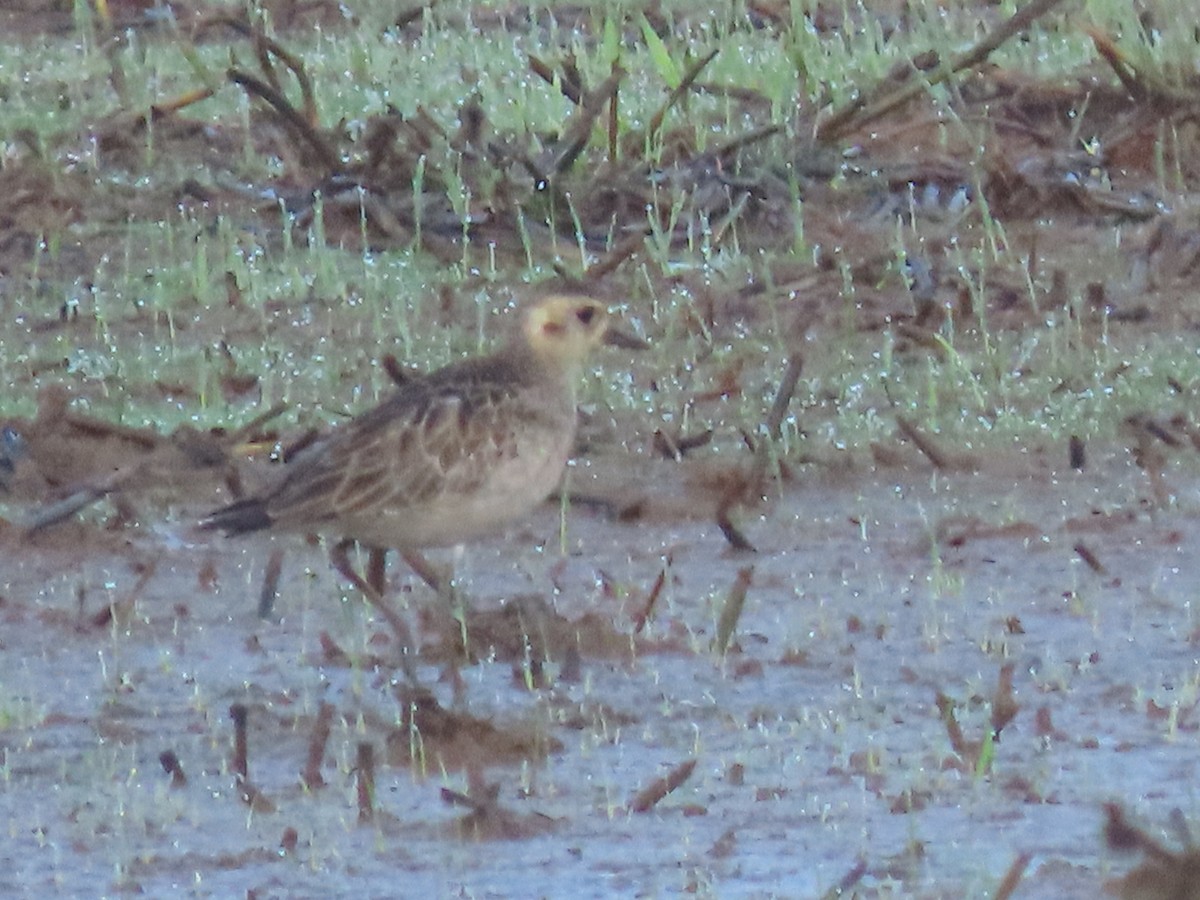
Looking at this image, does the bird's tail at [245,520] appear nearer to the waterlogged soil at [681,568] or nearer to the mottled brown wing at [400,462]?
the mottled brown wing at [400,462]

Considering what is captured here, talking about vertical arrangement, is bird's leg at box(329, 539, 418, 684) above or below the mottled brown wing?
below

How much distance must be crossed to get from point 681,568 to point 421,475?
0.80 meters

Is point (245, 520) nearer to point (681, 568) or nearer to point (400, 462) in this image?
point (400, 462)

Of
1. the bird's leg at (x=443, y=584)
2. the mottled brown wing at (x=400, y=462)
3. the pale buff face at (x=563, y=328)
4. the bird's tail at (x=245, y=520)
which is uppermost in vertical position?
the pale buff face at (x=563, y=328)

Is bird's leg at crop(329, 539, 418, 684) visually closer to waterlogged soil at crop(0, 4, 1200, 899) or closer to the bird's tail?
waterlogged soil at crop(0, 4, 1200, 899)

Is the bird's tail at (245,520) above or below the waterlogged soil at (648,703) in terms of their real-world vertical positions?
above

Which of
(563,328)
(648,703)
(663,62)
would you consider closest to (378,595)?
(648,703)

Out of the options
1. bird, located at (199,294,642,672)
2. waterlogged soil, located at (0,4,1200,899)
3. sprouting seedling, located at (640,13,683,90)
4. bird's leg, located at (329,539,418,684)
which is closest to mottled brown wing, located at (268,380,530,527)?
bird, located at (199,294,642,672)

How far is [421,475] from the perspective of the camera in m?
6.31

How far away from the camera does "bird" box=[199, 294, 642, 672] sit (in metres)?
6.30

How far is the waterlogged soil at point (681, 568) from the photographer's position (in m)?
5.14

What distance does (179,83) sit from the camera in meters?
11.5

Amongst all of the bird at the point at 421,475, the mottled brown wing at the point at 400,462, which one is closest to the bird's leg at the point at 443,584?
the bird at the point at 421,475

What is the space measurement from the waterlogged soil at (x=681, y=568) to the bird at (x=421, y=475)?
0.62 feet
